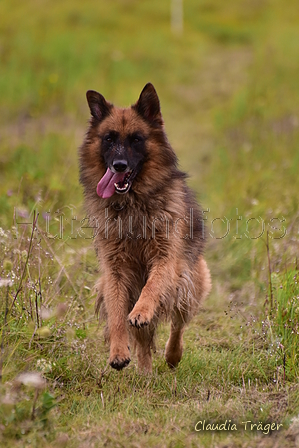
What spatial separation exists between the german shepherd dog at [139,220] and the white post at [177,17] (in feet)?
55.4

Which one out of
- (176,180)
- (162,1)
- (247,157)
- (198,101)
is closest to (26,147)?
(247,157)

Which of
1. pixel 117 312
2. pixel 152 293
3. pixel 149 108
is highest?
pixel 149 108

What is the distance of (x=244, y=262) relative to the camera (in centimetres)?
634

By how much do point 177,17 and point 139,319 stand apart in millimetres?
20219

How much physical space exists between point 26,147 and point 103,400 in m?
5.82

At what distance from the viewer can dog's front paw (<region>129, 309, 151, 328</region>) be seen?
387cm

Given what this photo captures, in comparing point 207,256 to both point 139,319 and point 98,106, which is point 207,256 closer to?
point 98,106

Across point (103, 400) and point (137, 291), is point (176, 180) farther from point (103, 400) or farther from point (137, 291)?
point (103, 400)

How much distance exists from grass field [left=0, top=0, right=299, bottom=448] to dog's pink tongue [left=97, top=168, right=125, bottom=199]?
→ 55cm

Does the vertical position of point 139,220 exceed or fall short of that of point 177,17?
it falls short

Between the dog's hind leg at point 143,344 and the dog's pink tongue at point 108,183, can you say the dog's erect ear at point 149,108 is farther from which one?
the dog's hind leg at point 143,344

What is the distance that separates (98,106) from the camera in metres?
4.70

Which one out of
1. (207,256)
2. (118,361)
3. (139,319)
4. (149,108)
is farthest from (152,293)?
(207,256)

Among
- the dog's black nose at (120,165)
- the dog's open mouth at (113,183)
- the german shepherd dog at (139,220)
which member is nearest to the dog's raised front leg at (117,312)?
the german shepherd dog at (139,220)
